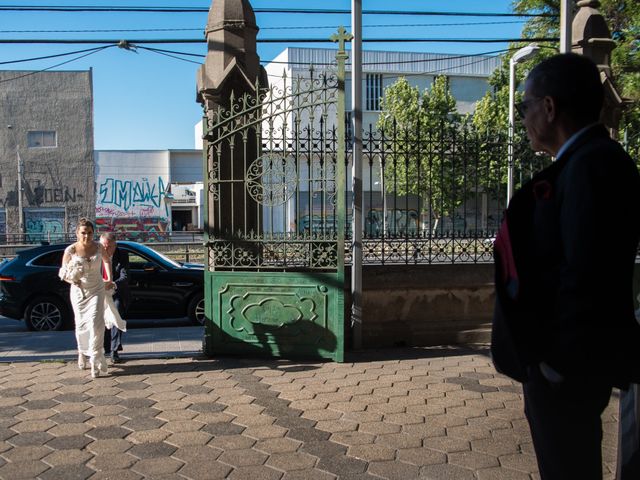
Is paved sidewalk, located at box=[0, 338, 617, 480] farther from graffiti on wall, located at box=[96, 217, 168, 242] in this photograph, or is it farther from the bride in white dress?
graffiti on wall, located at box=[96, 217, 168, 242]

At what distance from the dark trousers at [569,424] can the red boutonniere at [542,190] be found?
0.58 meters

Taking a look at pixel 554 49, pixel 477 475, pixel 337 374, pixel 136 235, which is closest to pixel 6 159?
pixel 136 235

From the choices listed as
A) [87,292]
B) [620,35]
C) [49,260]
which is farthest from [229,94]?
[620,35]

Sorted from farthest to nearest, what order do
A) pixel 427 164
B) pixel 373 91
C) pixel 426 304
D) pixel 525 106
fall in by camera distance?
pixel 373 91 < pixel 427 164 < pixel 426 304 < pixel 525 106

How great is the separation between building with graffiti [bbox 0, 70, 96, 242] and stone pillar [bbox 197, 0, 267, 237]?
2829cm

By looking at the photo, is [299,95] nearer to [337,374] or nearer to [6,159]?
[337,374]

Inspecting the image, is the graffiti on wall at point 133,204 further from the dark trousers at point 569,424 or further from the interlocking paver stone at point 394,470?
the dark trousers at point 569,424

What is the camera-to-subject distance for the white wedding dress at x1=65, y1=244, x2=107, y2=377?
6469mm

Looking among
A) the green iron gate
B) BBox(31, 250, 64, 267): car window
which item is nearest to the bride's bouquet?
the green iron gate

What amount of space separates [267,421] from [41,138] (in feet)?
107

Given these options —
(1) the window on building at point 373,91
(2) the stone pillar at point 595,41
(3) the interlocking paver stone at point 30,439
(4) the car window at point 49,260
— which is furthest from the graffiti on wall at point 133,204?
(3) the interlocking paver stone at point 30,439

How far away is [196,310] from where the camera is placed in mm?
10531

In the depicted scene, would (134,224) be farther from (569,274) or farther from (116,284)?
(569,274)

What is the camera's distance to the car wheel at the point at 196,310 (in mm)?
10523
